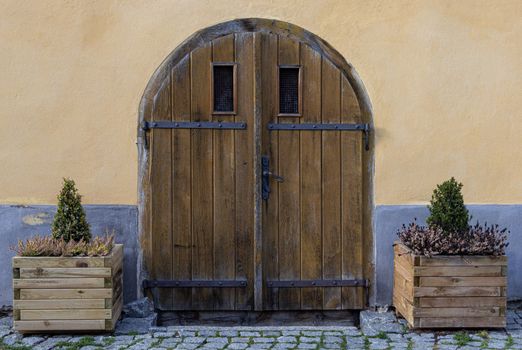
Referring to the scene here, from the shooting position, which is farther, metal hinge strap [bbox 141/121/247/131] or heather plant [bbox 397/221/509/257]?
metal hinge strap [bbox 141/121/247/131]

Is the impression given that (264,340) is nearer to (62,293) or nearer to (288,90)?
(62,293)

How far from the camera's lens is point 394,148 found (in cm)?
505

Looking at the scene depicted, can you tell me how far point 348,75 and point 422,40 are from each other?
63 cm

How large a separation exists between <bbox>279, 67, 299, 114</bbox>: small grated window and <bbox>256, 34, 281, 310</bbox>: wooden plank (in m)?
0.06

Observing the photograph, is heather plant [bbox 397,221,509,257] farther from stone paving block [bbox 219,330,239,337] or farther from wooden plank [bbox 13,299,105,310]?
wooden plank [bbox 13,299,105,310]

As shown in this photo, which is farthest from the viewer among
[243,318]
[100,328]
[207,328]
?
[243,318]

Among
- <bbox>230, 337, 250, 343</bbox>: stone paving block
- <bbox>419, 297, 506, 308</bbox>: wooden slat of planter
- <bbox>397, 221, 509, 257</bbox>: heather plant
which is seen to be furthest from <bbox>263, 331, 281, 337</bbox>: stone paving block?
<bbox>397, 221, 509, 257</bbox>: heather plant

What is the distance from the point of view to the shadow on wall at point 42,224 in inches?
196

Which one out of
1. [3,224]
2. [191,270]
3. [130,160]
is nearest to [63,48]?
[130,160]

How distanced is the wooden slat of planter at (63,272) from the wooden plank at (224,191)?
3.11ft

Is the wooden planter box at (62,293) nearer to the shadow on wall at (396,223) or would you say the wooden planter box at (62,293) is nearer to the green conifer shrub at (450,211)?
the shadow on wall at (396,223)

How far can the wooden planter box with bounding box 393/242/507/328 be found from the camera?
14.6ft

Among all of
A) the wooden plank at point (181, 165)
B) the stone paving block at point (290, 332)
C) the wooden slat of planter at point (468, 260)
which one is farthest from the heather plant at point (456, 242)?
the wooden plank at point (181, 165)

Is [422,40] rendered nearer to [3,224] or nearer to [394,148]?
[394,148]
